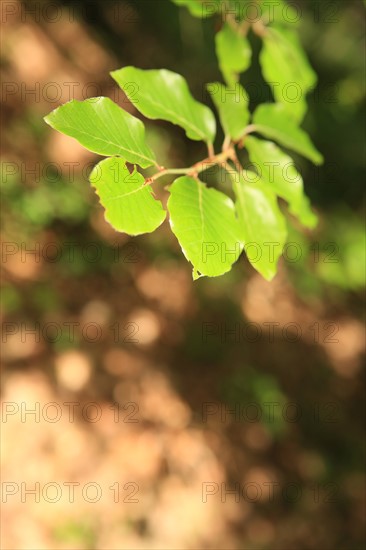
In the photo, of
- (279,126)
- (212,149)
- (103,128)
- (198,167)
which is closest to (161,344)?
(279,126)

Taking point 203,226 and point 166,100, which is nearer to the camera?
point 203,226

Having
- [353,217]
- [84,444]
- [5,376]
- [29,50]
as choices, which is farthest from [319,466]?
[29,50]

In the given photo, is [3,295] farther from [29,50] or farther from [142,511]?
[29,50]

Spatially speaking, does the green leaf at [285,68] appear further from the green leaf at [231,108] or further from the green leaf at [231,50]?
the green leaf at [231,108]

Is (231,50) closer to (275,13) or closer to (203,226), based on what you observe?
(275,13)

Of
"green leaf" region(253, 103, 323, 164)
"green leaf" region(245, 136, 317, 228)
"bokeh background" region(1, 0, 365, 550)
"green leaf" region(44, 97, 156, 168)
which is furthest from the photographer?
"bokeh background" region(1, 0, 365, 550)

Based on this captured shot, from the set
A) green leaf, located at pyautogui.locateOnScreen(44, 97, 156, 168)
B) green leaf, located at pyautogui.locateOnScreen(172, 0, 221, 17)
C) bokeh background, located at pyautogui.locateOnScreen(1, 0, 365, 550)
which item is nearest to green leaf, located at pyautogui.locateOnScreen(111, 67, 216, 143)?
green leaf, located at pyautogui.locateOnScreen(44, 97, 156, 168)

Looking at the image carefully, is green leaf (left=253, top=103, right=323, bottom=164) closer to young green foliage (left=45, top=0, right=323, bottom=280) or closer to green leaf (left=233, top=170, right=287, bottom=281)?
young green foliage (left=45, top=0, right=323, bottom=280)
